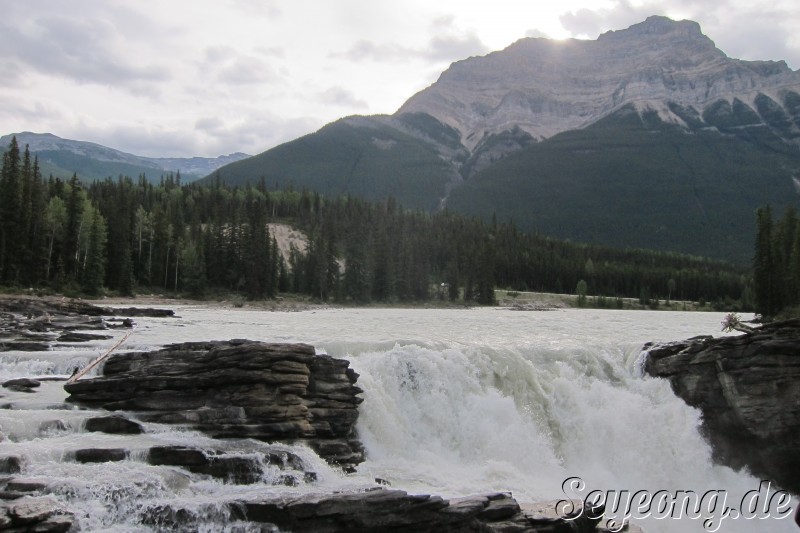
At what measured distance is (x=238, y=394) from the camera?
23.9m

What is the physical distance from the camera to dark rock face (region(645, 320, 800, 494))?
93.1ft

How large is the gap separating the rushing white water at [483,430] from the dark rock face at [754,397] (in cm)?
95

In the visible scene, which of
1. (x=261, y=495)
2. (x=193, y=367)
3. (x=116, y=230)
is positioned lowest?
(x=261, y=495)

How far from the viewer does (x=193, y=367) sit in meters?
24.8

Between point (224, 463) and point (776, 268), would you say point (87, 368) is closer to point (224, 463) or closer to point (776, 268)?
point (224, 463)

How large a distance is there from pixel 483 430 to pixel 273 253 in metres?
85.1

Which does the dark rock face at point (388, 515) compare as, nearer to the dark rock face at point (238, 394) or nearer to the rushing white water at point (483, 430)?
the rushing white water at point (483, 430)

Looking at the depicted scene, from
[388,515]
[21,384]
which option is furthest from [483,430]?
[21,384]

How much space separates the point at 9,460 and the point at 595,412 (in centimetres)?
2438

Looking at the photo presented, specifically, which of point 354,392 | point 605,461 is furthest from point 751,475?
point 354,392

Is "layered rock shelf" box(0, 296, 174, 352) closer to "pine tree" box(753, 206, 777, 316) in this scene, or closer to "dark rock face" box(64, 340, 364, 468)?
"dark rock face" box(64, 340, 364, 468)

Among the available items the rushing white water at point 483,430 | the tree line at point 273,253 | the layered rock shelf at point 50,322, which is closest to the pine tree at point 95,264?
the tree line at point 273,253

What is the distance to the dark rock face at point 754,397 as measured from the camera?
28.4 m

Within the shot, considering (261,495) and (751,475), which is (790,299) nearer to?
(751,475)
